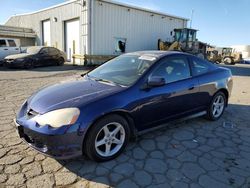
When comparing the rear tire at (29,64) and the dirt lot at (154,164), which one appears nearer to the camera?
the dirt lot at (154,164)

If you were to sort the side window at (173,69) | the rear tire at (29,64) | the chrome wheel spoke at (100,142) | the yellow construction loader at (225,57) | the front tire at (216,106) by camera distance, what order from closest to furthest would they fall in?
1. the chrome wheel spoke at (100,142)
2. the side window at (173,69)
3. the front tire at (216,106)
4. the rear tire at (29,64)
5. the yellow construction loader at (225,57)

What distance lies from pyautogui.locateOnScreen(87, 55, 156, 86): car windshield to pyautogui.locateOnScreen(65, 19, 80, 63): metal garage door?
15.7m

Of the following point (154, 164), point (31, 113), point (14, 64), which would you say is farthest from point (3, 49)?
point (154, 164)

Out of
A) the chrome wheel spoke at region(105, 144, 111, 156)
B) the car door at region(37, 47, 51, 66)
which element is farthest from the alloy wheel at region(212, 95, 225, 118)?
the car door at region(37, 47, 51, 66)

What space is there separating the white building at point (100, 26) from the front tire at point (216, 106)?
14.3 meters

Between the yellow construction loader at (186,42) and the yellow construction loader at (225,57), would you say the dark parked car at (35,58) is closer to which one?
the yellow construction loader at (186,42)

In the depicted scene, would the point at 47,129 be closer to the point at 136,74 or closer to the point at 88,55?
the point at 136,74

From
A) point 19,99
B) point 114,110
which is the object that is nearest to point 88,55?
point 19,99

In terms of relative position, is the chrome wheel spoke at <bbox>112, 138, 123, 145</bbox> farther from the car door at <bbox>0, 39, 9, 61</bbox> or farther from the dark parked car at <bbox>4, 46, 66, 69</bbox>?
the car door at <bbox>0, 39, 9, 61</bbox>

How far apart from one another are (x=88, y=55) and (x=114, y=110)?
15.0 metres

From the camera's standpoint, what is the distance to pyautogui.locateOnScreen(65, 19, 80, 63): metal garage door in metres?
19.3

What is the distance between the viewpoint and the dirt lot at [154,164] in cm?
279

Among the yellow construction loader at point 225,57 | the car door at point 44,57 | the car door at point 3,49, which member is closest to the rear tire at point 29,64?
the car door at point 44,57

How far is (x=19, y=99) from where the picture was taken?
6363 mm
